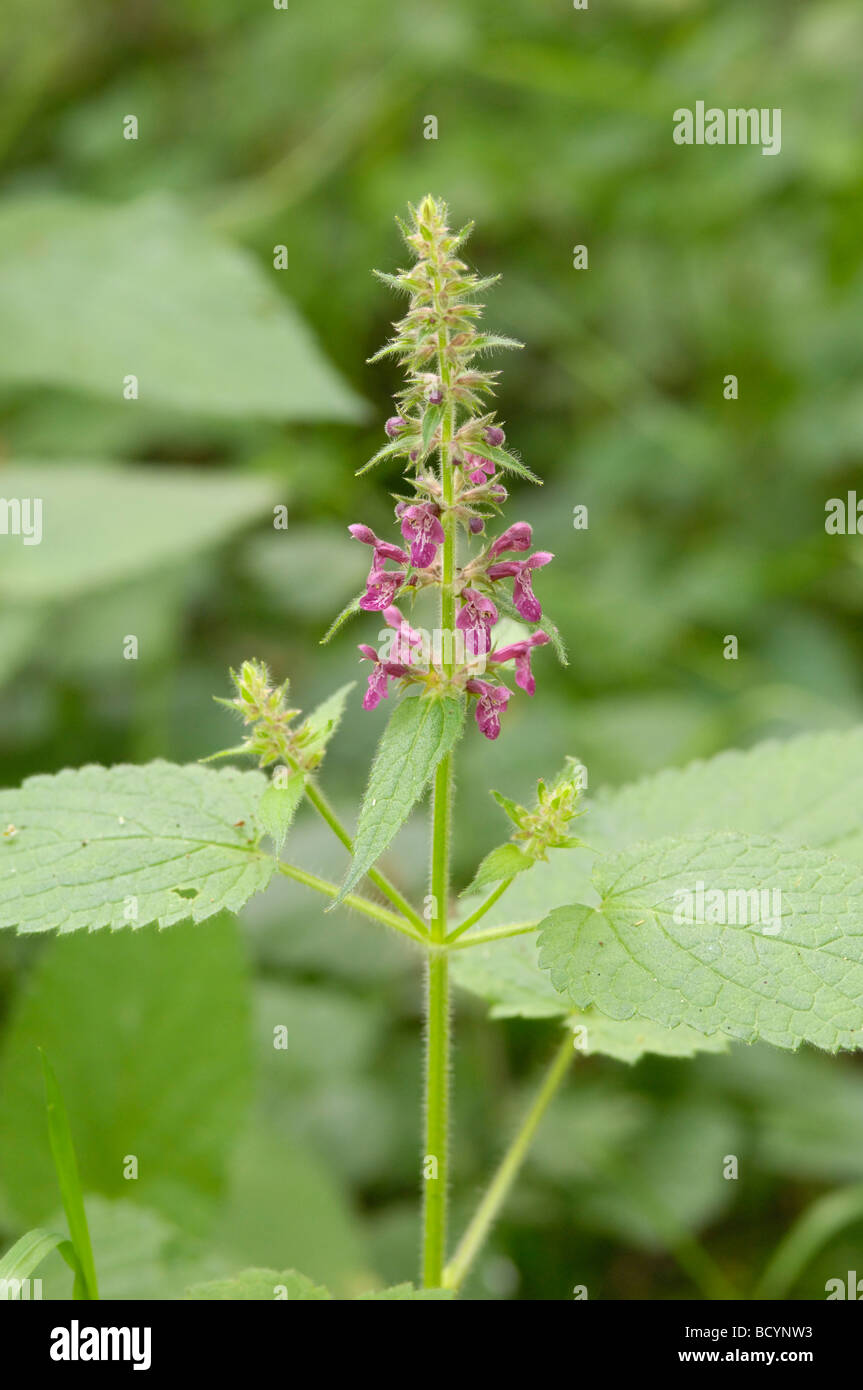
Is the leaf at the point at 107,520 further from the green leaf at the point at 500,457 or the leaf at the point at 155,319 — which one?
the green leaf at the point at 500,457

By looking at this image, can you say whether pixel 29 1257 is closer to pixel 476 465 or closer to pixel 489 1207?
pixel 489 1207

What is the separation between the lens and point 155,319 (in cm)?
371

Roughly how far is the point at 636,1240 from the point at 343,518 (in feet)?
10.6

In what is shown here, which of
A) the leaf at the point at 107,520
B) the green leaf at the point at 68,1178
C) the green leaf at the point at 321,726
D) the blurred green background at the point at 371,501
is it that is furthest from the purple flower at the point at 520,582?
the leaf at the point at 107,520

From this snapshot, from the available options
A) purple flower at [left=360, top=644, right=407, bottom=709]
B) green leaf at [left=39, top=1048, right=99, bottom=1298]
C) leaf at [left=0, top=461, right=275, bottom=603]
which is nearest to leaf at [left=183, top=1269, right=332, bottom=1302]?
green leaf at [left=39, top=1048, right=99, bottom=1298]

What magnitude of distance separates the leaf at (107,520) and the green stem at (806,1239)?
8.29ft

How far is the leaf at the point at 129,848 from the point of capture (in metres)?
1.63

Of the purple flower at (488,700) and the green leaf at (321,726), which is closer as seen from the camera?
the purple flower at (488,700)

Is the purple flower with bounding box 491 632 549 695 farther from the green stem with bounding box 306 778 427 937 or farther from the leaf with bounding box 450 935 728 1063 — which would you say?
the leaf with bounding box 450 935 728 1063

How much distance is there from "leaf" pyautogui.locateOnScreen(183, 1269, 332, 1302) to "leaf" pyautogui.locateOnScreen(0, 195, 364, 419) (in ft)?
7.30

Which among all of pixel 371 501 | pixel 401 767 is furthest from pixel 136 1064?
pixel 371 501

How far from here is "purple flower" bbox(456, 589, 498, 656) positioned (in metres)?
1.60

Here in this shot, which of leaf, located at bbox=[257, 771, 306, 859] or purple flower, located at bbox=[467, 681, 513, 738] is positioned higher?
purple flower, located at bbox=[467, 681, 513, 738]

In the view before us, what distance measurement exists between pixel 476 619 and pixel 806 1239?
7.87 feet
